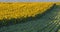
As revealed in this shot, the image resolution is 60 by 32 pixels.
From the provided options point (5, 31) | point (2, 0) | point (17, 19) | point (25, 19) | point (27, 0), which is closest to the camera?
point (5, 31)

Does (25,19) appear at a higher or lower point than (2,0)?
higher

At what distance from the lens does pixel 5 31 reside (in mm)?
10180

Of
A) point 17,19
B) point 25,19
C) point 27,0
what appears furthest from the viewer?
point 27,0

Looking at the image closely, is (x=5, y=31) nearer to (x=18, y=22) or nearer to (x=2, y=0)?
(x=18, y=22)

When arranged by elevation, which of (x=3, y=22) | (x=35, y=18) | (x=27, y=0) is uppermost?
(x=3, y=22)

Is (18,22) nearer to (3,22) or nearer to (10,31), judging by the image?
(3,22)

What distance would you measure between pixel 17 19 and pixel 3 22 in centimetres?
154

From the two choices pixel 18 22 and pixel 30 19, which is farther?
pixel 30 19

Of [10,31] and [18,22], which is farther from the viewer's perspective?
[18,22]

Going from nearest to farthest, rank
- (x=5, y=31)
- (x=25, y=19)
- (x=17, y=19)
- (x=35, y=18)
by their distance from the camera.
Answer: (x=5, y=31)
(x=17, y=19)
(x=25, y=19)
(x=35, y=18)

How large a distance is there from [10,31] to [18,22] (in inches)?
126

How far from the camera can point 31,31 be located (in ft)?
34.1

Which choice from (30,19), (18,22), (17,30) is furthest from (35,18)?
(17,30)

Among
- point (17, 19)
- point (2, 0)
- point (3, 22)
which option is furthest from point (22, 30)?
point (2, 0)
